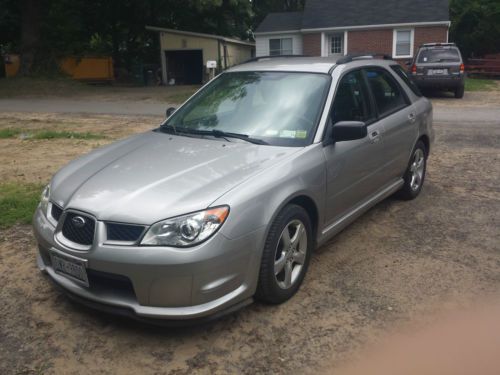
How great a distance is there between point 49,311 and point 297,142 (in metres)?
2.15

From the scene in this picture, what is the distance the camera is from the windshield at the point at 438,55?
55.7 feet

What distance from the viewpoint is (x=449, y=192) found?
20.5 ft

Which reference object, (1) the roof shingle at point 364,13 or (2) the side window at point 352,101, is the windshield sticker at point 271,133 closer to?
(2) the side window at point 352,101

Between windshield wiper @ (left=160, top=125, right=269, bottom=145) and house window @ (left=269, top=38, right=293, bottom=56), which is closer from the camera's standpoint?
windshield wiper @ (left=160, top=125, right=269, bottom=145)

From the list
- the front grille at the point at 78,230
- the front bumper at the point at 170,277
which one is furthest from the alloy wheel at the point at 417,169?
the front grille at the point at 78,230

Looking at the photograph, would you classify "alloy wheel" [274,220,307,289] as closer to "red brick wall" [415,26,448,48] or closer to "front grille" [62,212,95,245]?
"front grille" [62,212,95,245]

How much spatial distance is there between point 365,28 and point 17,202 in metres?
25.2

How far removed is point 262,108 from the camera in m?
4.31

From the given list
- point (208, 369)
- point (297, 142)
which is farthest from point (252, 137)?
point (208, 369)

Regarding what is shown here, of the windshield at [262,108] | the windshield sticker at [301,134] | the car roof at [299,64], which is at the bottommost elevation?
the windshield sticker at [301,134]

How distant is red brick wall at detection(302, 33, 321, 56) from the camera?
28800mm

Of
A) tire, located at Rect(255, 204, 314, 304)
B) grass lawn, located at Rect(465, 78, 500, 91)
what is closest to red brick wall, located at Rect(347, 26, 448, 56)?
grass lawn, located at Rect(465, 78, 500, 91)

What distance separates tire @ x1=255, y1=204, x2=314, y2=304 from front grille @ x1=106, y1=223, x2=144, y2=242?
829mm

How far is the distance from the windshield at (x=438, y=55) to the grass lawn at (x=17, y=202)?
14249 millimetres
